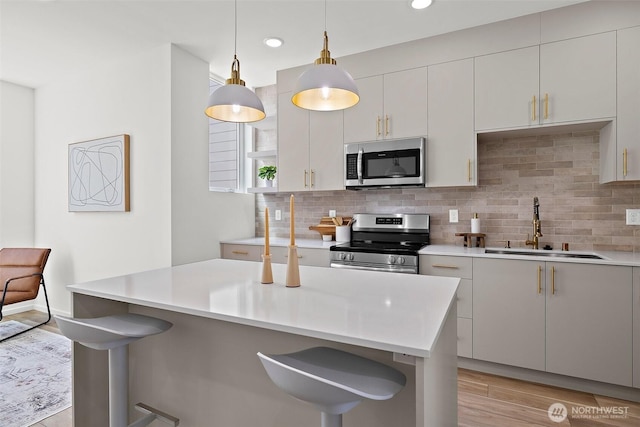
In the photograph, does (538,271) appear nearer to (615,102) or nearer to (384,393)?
(615,102)

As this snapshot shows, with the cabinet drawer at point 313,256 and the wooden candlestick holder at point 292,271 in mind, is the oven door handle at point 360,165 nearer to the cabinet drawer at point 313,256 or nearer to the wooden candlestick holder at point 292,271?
the cabinet drawer at point 313,256

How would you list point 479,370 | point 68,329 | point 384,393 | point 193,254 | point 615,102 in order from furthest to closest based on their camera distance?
1. point 193,254
2. point 479,370
3. point 615,102
4. point 68,329
5. point 384,393

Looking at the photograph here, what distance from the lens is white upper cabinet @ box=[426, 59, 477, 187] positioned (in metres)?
2.82

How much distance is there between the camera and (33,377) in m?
2.58

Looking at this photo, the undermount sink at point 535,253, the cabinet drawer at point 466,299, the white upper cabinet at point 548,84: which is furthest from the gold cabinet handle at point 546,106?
the cabinet drawer at point 466,299

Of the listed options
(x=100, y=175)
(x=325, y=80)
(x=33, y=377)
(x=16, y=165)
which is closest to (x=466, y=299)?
(x=325, y=80)

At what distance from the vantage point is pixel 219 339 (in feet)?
5.24

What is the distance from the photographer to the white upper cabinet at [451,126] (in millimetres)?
2820

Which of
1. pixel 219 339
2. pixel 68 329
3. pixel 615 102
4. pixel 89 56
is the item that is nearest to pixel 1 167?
pixel 89 56

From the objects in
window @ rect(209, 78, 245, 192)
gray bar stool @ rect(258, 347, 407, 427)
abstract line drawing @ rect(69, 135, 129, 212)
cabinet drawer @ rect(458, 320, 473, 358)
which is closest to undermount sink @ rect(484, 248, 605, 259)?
cabinet drawer @ rect(458, 320, 473, 358)

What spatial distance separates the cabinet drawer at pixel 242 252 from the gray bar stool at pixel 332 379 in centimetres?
228

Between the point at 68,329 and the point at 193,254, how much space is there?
1987 mm

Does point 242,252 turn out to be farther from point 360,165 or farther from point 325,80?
point 325,80

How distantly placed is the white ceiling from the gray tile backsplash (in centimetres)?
109
